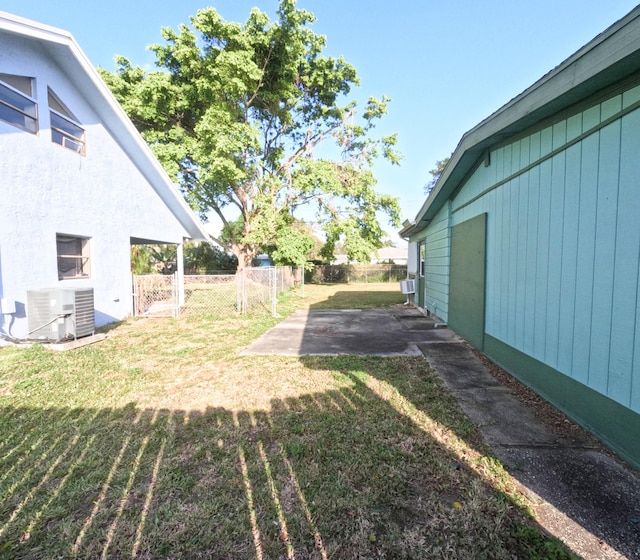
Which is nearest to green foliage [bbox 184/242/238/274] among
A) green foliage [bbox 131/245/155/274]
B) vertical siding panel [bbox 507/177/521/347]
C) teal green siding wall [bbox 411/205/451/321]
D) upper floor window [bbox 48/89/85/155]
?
green foliage [bbox 131/245/155/274]

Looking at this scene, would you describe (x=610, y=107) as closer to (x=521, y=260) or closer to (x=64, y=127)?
(x=521, y=260)

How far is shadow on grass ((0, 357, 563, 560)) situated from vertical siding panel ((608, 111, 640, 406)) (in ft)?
4.44

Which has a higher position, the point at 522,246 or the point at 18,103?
the point at 18,103

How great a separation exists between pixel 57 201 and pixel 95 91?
2968 millimetres

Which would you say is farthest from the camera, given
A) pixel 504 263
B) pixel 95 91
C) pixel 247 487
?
pixel 95 91

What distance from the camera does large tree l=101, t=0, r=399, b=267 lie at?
13.7m

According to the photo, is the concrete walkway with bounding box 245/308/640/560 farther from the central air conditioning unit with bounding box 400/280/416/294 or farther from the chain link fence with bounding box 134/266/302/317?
the central air conditioning unit with bounding box 400/280/416/294

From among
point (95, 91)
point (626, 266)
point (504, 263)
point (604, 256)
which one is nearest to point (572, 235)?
point (604, 256)

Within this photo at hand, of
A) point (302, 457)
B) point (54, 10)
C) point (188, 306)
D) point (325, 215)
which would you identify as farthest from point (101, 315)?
point (325, 215)

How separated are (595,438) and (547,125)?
10.8 ft

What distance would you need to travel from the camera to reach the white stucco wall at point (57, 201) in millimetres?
5270

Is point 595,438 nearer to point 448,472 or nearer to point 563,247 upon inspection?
point 448,472

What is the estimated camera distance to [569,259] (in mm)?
3086

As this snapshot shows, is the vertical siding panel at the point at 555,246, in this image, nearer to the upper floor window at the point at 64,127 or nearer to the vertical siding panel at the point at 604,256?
the vertical siding panel at the point at 604,256
